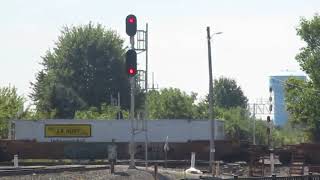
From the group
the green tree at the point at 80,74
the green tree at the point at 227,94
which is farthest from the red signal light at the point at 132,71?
the green tree at the point at 227,94

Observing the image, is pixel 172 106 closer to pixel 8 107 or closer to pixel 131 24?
pixel 8 107

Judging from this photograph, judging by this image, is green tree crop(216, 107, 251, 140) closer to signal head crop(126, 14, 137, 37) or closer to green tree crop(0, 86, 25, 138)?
green tree crop(0, 86, 25, 138)

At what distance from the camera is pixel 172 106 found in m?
93.1

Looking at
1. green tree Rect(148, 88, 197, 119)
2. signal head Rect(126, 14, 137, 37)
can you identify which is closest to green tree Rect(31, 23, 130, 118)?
green tree Rect(148, 88, 197, 119)

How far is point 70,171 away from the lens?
30.1 meters

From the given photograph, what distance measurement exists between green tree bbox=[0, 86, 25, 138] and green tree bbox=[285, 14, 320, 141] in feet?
89.0

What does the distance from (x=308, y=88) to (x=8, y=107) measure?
3022cm

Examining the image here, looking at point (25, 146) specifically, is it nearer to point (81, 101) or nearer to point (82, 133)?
point (82, 133)

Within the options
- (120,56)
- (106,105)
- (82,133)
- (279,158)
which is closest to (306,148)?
(279,158)

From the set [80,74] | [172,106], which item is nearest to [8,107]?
[80,74]

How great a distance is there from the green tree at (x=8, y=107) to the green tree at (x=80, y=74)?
5.30 metres

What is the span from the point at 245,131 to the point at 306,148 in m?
54.0

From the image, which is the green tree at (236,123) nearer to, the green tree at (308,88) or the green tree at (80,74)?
the green tree at (80,74)

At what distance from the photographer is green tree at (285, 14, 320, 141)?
69188 millimetres
